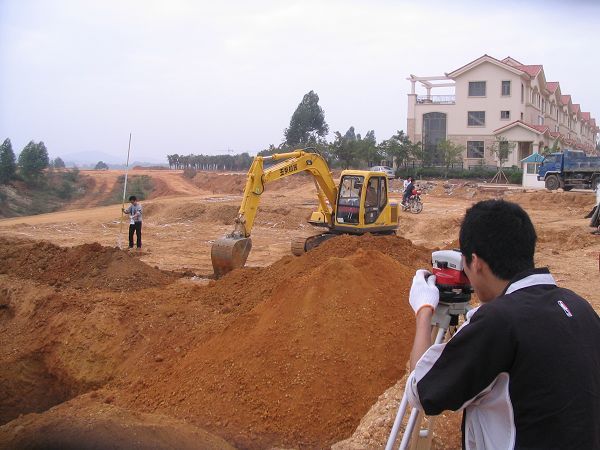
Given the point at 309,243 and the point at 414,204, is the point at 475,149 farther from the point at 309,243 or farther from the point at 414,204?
the point at 309,243

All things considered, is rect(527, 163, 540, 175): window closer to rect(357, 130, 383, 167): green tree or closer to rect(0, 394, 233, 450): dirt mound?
rect(357, 130, 383, 167): green tree

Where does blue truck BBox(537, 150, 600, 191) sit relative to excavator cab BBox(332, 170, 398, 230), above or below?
above

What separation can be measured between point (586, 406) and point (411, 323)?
4565 mm

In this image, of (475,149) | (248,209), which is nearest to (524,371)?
(248,209)

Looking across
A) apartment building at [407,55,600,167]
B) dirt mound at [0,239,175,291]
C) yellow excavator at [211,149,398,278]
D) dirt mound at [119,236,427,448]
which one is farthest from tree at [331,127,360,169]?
dirt mound at [119,236,427,448]

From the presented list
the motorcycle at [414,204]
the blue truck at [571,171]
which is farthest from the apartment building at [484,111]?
the motorcycle at [414,204]

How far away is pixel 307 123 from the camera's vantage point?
172 ft

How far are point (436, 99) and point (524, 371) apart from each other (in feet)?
143

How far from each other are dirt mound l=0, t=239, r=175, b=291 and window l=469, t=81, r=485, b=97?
34685 mm

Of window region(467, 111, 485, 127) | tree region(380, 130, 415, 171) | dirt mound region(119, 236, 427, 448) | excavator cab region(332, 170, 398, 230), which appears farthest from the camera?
window region(467, 111, 485, 127)

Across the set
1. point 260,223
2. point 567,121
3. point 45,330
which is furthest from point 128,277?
point 567,121

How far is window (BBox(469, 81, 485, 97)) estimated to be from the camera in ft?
134

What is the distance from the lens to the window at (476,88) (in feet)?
134

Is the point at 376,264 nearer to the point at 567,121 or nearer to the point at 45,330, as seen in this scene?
the point at 45,330
